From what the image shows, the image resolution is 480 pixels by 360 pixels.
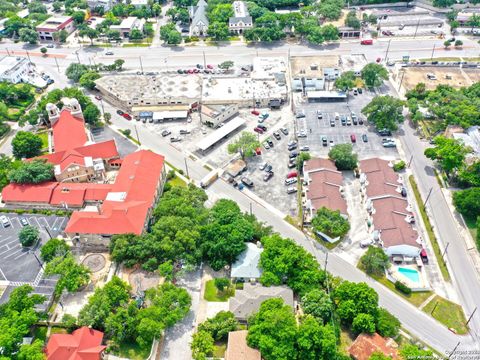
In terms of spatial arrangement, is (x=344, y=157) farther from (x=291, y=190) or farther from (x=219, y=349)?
(x=219, y=349)

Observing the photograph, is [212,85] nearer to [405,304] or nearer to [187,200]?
[187,200]

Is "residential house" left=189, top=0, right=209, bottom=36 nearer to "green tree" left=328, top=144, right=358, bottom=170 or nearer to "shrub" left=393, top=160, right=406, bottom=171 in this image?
"green tree" left=328, top=144, right=358, bottom=170

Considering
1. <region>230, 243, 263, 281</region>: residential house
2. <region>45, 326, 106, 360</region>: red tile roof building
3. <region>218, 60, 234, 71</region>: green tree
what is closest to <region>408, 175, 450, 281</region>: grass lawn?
<region>230, 243, 263, 281</region>: residential house

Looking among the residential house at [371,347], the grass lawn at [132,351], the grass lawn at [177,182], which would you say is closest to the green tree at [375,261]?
the residential house at [371,347]

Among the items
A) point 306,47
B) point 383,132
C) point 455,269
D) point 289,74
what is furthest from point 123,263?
point 306,47

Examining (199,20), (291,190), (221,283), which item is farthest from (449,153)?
(199,20)

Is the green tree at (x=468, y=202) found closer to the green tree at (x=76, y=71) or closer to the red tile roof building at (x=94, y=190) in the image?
the red tile roof building at (x=94, y=190)
